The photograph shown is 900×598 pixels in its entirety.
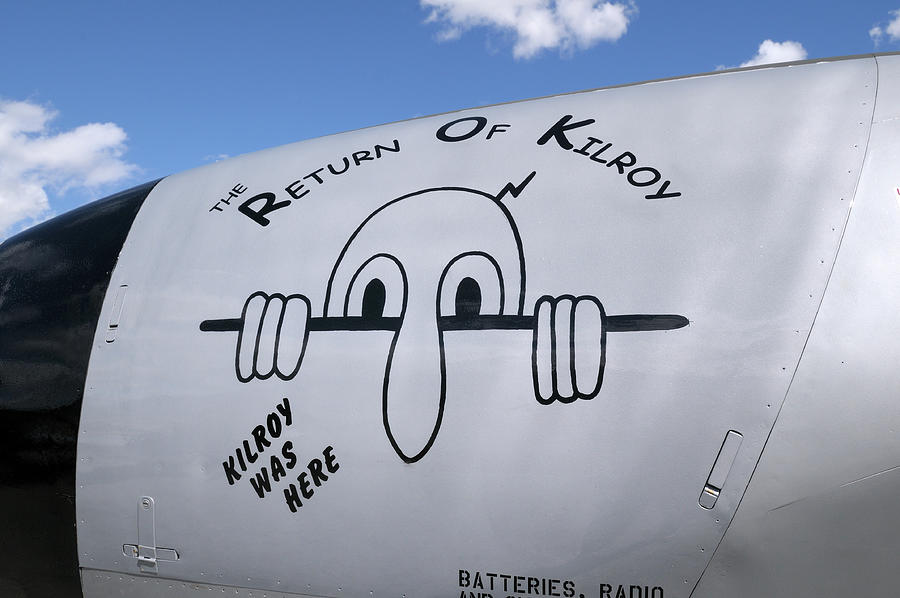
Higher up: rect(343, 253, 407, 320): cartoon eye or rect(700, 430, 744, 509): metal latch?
rect(343, 253, 407, 320): cartoon eye

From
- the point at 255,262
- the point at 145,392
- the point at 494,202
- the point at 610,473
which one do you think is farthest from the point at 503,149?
the point at 145,392

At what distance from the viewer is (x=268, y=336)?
3.32 m

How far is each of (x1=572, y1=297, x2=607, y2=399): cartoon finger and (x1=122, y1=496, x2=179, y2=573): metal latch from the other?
2.18 meters

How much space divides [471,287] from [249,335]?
1.13 m

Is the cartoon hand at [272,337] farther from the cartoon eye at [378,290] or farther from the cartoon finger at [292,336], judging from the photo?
the cartoon eye at [378,290]

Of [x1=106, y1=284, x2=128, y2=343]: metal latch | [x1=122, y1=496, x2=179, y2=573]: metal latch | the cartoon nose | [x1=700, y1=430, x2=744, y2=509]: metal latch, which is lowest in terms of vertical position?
[x1=122, y1=496, x2=179, y2=573]: metal latch

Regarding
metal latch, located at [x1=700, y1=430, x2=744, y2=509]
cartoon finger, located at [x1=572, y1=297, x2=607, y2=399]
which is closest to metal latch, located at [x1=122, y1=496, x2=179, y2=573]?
cartoon finger, located at [x1=572, y1=297, x2=607, y2=399]

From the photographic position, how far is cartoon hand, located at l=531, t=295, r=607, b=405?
9.26 ft

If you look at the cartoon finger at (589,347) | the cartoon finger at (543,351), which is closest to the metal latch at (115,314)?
the cartoon finger at (543,351)

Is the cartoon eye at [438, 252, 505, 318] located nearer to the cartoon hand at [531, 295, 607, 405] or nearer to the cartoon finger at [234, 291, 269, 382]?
the cartoon hand at [531, 295, 607, 405]

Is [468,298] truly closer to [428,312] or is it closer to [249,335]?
[428,312]

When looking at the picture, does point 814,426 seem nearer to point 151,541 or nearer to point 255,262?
point 255,262

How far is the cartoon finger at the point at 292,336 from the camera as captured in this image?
10.6 feet

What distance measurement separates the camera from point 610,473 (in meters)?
2.78
